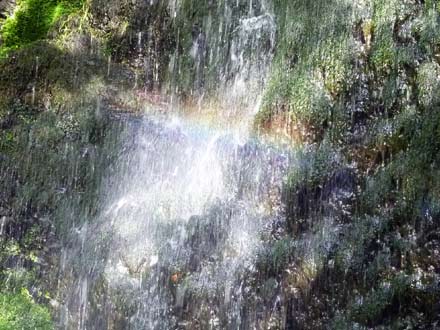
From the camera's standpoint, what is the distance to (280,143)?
6.67m

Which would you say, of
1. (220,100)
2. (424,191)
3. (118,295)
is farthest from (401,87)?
(118,295)

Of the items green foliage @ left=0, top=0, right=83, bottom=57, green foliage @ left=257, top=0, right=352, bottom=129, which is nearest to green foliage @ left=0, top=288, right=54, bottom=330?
green foliage @ left=0, top=0, right=83, bottom=57

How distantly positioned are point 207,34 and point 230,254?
2.36 meters

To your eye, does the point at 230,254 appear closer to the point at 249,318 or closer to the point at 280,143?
the point at 249,318

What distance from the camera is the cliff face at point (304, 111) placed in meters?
6.03

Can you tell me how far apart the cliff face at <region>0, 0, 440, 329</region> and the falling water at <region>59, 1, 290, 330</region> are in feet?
0.34

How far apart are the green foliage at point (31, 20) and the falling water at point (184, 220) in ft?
5.20

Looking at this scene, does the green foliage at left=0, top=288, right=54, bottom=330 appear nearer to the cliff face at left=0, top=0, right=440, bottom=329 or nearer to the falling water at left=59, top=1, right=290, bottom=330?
the falling water at left=59, top=1, right=290, bottom=330

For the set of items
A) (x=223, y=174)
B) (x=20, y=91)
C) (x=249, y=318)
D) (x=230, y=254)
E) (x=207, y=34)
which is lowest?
(x=249, y=318)

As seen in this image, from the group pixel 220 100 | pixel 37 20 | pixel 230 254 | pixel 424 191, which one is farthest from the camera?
pixel 37 20

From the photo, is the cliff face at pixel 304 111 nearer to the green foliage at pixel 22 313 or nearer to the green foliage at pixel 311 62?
the green foliage at pixel 311 62

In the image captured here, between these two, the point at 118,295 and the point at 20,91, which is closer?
the point at 118,295

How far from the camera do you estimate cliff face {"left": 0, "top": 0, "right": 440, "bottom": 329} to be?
19.8ft

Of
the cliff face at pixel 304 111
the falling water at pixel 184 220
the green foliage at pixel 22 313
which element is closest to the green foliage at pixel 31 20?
the cliff face at pixel 304 111
